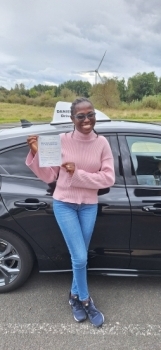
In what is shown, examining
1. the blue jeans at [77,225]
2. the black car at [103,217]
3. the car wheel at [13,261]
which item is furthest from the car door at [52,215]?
the blue jeans at [77,225]

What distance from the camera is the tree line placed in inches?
1499

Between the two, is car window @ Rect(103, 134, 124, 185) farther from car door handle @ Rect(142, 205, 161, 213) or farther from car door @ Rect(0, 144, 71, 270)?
car door @ Rect(0, 144, 71, 270)

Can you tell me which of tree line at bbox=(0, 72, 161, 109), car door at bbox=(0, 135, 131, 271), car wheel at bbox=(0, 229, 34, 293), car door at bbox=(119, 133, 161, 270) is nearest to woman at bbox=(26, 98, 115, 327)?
car door at bbox=(0, 135, 131, 271)

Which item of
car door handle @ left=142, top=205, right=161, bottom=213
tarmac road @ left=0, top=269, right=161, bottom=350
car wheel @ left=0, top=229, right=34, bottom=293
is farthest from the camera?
car wheel @ left=0, top=229, right=34, bottom=293

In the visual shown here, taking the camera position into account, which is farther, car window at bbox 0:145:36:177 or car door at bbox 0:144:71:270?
car window at bbox 0:145:36:177

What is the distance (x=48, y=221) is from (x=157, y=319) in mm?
1147

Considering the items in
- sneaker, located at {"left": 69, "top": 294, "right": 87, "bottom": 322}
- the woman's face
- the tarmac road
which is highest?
the woman's face

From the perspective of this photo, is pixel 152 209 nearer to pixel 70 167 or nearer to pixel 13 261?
pixel 70 167

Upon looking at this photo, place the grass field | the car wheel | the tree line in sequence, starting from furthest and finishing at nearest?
the tree line → the grass field → the car wheel

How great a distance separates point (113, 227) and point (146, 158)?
719 mm

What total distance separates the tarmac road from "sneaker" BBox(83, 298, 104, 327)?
4cm

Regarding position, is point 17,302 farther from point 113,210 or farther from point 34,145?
point 34,145

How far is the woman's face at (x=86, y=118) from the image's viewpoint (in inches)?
77.6

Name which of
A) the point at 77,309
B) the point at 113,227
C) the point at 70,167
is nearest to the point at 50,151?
the point at 70,167
